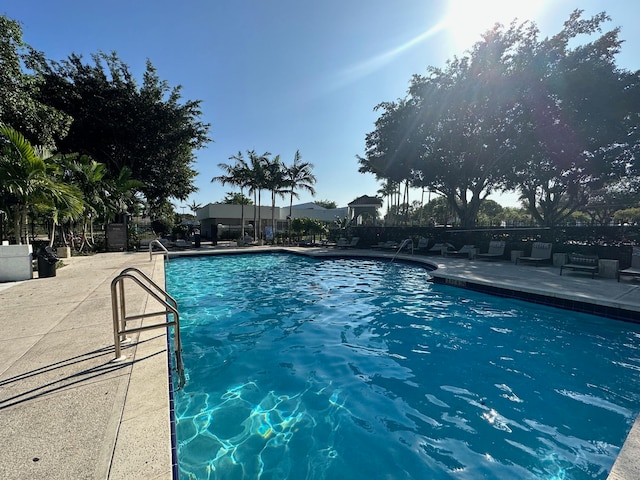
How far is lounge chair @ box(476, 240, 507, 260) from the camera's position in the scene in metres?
12.6

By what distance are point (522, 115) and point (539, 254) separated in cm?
830

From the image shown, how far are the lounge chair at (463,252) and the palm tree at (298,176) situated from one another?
12658mm

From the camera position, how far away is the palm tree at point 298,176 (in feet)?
75.4

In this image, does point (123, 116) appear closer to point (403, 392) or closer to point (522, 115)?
point (403, 392)

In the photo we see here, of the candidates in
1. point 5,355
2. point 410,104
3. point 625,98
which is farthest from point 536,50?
point 5,355

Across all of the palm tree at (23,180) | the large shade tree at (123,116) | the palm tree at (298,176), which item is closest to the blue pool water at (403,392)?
the palm tree at (23,180)

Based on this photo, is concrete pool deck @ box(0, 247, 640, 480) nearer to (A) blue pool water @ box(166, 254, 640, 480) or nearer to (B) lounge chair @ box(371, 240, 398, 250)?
(A) blue pool water @ box(166, 254, 640, 480)

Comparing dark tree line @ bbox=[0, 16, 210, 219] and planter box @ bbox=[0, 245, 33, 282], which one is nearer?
planter box @ bbox=[0, 245, 33, 282]

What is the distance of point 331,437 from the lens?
279 cm

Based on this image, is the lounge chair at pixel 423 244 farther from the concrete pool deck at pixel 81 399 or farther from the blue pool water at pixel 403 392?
the concrete pool deck at pixel 81 399

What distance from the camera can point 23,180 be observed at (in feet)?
25.6

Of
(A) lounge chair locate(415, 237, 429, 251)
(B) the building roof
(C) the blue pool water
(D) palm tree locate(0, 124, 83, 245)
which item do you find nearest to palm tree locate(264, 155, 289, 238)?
(B) the building roof

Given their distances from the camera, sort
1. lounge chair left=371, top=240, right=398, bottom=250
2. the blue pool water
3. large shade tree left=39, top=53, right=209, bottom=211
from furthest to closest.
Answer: large shade tree left=39, top=53, right=209, bottom=211
lounge chair left=371, top=240, right=398, bottom=250
the blue pool water

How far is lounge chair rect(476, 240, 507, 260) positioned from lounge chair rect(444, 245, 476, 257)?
371 millimetres
